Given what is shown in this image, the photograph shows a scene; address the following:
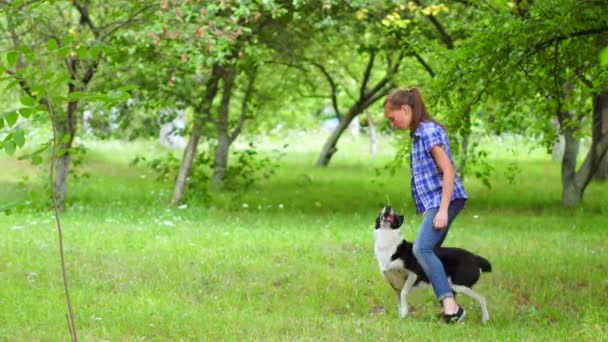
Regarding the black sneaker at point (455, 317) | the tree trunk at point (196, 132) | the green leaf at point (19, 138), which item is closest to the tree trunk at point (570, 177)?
the tree trunk at point (196, 132)

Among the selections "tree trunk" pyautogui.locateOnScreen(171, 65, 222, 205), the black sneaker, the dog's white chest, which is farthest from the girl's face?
"tree trunk" pyautogui.locateOnScreen(171, 65, 222, 205)

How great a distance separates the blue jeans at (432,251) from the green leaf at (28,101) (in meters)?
3.80

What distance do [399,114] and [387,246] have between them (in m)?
1.17

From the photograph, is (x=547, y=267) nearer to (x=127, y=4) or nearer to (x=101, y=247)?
(x=101, y=247)

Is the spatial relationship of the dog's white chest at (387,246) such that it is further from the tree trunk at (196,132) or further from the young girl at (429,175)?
the tree trunk at (196,132)

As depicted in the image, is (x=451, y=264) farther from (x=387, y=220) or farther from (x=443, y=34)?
(x=443, y=34)

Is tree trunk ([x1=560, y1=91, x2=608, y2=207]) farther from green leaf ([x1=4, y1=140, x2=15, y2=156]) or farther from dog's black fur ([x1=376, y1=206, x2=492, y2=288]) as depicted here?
green leaf ([x1=4, y1=140, x2=15, y2=156])

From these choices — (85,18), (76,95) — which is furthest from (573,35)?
(85,18)

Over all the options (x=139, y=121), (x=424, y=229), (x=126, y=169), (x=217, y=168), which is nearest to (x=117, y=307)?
(x=424, y=229)

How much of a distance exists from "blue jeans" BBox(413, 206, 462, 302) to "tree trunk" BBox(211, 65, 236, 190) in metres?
10.8

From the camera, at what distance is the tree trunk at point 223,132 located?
63.2 feet

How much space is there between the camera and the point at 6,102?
68.2ft

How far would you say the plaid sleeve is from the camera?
7.24 m

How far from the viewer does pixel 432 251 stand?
7379 mm
